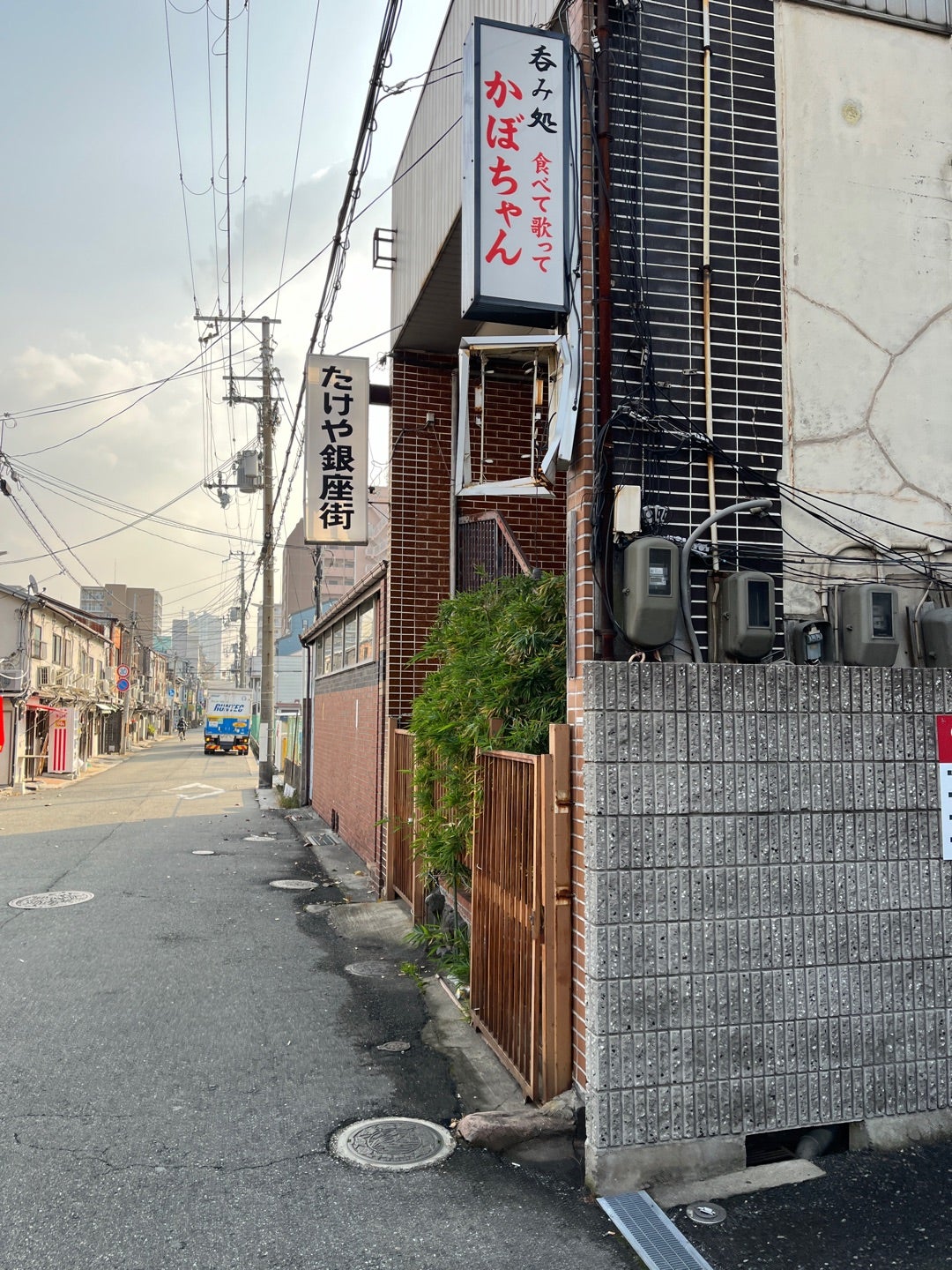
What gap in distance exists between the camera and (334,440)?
1067 cm

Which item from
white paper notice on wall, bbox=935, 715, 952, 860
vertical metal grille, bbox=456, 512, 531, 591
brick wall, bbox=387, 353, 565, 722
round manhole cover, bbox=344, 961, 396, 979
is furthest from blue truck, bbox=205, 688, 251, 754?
white paper notice on wall, bbox=935, 715, 952, 860

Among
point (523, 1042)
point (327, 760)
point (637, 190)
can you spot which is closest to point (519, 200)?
point (637, 190)

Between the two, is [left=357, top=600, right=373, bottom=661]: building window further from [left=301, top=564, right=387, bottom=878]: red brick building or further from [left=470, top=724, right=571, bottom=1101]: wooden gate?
[left=470, top=724, right=571, bottom=1101]: wooden gate

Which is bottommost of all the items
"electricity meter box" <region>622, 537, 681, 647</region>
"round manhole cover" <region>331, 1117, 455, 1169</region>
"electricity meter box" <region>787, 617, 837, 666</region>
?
"round manhole cover" <region>331, 1117, 455, 1169</region>

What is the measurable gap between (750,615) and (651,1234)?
9.25 ft

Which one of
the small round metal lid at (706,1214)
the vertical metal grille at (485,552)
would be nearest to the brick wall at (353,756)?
the vertical metal grille at (485,552)

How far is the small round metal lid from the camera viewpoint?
12.8 feet

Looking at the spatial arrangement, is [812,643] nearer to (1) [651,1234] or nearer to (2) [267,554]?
(1) [651,1234]

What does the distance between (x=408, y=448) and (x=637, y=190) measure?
556 centimetres

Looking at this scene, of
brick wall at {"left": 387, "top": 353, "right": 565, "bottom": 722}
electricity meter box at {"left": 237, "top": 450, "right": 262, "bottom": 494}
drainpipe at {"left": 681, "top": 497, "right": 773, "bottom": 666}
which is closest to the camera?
drainpipe at {"left": 681, "top": 497, "right": 773, "bottom": 666}

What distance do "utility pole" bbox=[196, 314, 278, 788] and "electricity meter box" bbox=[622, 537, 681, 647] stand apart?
22.1 metres

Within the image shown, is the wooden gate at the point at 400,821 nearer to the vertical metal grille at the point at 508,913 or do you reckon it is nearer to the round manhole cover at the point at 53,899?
the vertical metal grille at the point at 508,913

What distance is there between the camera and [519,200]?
4.89 m

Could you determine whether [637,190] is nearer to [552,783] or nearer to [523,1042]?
[552,783]
